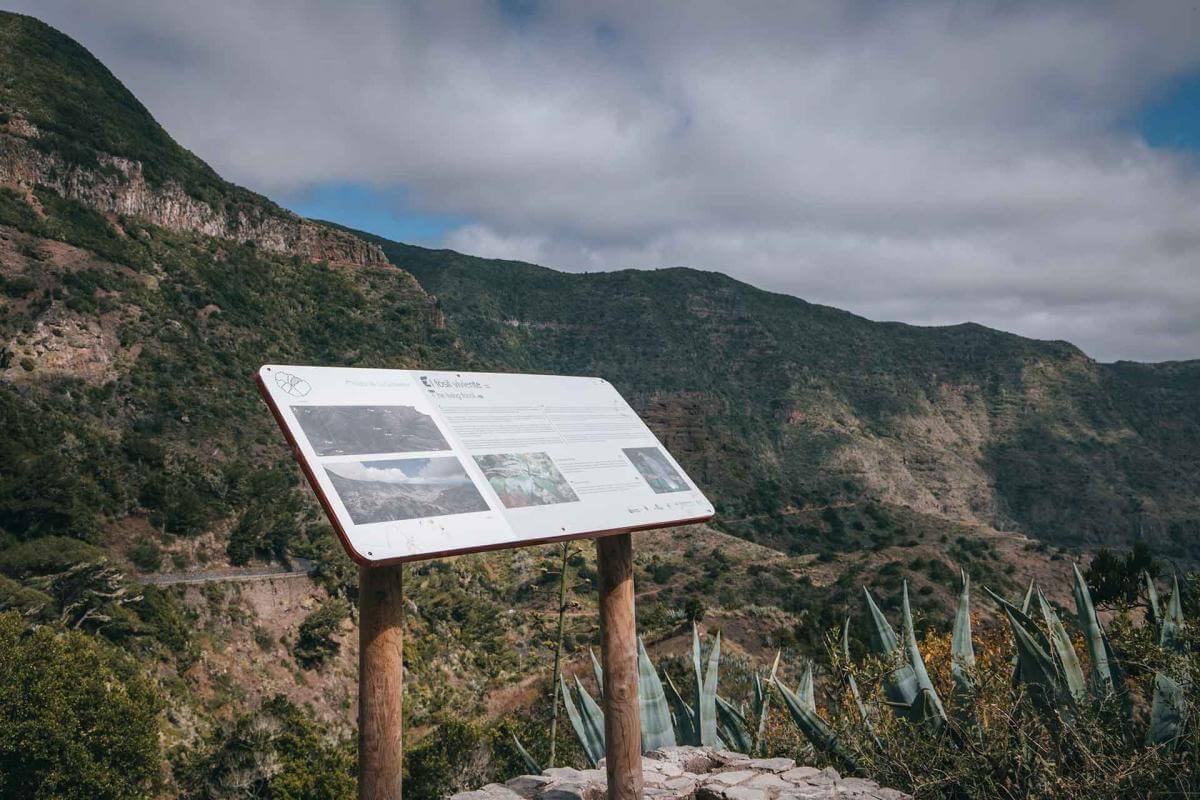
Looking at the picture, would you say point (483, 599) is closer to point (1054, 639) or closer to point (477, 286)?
point (1054, 639)

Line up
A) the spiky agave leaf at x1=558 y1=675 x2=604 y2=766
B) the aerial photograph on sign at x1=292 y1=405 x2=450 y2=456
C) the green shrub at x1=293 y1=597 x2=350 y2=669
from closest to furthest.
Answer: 1. the aerial photograph on sign at x1=292 y1=405 x2=450 y2=456
2. the spiky agave leaf at x1=558 y1=675 x2=604 y2=766
3. the green shrub at x1=293 y1=597 x2=350 y2=669

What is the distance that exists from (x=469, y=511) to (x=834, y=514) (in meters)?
57.3

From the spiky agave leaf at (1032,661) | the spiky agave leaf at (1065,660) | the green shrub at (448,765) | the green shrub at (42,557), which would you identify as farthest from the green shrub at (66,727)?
the spiky agave leaf at (1065,660)

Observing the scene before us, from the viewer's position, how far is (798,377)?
293 ft

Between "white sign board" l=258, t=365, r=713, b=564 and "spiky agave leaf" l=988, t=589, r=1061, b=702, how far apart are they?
1.84m

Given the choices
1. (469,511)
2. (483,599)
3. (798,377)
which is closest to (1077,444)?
(798,377)

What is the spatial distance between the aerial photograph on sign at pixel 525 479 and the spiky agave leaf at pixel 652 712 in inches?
94.3

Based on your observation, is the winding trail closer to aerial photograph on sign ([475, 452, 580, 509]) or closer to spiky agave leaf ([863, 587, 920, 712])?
aerial photograph on sign ([475, 452, 580, 509])

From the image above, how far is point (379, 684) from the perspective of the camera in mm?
3770

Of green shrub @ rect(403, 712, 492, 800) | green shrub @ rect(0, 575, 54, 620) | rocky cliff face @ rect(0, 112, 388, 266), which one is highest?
rocky cliff face @ rect(0, 112, 388, 266)

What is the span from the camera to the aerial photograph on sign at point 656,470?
4.96m

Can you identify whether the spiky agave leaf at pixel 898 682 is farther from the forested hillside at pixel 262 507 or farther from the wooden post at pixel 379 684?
the forested hillside at pixel 262 507

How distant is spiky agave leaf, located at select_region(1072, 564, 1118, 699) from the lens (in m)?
4.54

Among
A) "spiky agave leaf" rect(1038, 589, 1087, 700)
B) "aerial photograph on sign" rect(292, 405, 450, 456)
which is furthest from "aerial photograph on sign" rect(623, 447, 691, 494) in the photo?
"spiky agave leaf" rect(1038, 589, 1087, 700)
